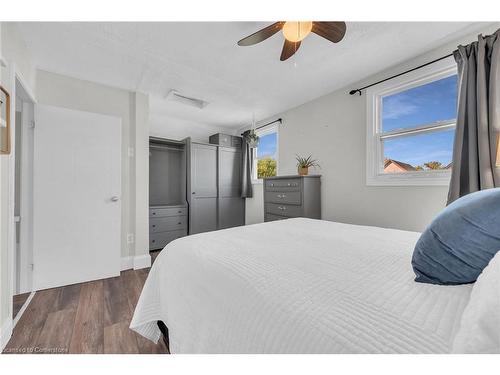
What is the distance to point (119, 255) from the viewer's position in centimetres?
267

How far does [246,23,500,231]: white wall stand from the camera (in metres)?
2.20

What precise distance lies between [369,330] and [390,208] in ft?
7.53

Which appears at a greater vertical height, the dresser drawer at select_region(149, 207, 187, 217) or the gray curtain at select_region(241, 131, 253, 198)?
the gray curtain at select_region(241, 131, 253, 198)

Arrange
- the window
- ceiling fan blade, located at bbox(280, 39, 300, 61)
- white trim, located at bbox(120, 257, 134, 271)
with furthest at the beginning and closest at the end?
the window
white trim, located at bbox(120, 257, 134, 271)
ceiling fan blade, located at bbox(280, 39, 300, 61)

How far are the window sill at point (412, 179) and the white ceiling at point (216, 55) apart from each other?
1.19 metres

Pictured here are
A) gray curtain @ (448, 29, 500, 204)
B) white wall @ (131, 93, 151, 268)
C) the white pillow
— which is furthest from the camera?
white wall @ (131, 93, 151, 268)

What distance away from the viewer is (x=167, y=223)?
3.78 m

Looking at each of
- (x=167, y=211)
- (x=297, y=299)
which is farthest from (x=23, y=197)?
(x=297, y=299)

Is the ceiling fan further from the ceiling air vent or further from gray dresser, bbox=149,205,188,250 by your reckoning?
gray dresser, bbox=149,205,188,250

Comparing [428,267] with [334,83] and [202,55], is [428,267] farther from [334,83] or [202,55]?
[334,83]

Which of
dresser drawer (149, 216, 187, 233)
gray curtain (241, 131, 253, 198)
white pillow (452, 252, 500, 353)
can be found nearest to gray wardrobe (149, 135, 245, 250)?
dresser drawer (149, 216, 187, 233)

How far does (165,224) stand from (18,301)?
1906 mm

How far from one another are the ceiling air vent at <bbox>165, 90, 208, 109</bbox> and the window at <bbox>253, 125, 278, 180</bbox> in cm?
133

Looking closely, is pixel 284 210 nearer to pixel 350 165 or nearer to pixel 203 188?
pixel 350 165
